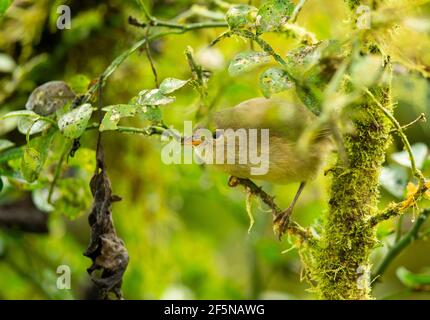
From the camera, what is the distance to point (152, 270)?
235 cm

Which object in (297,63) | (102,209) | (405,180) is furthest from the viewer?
(405,180)

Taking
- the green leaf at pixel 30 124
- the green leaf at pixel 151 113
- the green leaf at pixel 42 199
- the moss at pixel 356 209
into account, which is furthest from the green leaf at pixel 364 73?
the green leaf at pixel 42 199

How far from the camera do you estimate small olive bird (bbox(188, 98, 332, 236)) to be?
158 centimetres

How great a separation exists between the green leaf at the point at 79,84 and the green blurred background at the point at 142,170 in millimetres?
382

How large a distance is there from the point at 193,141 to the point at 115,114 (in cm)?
40

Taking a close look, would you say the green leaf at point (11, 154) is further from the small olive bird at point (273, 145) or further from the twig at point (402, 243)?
the twig at point (402, 243)

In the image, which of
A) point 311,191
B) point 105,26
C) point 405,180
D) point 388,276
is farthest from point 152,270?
point 388,276

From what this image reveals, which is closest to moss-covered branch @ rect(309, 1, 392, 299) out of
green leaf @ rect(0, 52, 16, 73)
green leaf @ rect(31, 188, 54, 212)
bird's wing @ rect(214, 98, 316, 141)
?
bird's wing @ rect(214, 98, 316, 141)

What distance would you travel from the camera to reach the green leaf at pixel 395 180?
5.10 ft

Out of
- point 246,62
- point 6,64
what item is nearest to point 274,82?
point 246,62

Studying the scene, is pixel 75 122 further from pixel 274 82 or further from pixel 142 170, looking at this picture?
pixel 142 170

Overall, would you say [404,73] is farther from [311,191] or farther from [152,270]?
[152,270]
